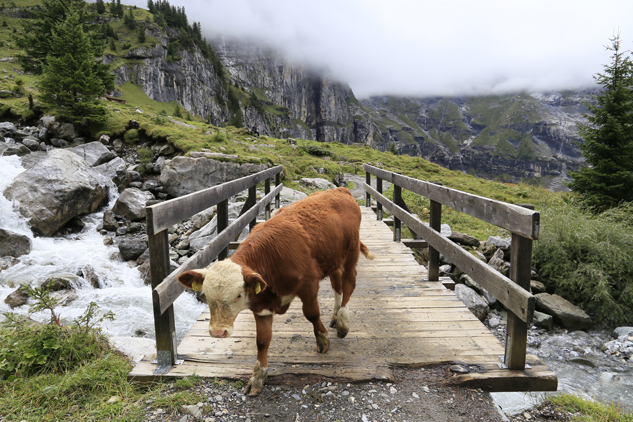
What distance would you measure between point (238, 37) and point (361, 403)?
190m

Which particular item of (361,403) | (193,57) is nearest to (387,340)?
(361,403)

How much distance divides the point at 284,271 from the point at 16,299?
7308 mm

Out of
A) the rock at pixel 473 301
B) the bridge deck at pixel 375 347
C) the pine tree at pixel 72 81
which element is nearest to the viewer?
the bridge deck at pixel 375 347

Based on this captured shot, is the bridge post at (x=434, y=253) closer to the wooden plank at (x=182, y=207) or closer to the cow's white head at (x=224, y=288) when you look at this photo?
the wooden plank at (x=182, y=207)

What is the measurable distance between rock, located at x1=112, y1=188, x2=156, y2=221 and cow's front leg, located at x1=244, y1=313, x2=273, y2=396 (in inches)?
389

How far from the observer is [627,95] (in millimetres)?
13156

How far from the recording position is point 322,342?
3146mm

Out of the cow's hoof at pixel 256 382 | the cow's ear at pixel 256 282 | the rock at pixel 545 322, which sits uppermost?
the cow's ear at pixel 256 282

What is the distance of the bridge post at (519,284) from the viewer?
2541 mm

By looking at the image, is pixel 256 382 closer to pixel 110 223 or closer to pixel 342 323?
pixel 342 323

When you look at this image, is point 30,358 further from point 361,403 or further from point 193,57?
point 193,57

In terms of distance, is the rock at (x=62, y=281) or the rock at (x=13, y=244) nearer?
the rock at (x=62, y=281)

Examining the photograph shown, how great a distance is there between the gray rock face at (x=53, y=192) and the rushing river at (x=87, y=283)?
310mm

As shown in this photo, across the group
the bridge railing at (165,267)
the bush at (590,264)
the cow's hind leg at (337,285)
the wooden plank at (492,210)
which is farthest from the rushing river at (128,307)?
the cow's hind leg at (337,285)
